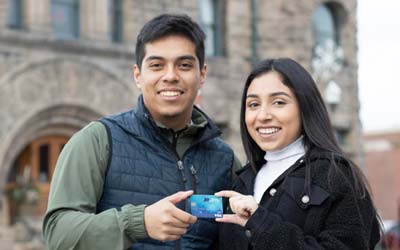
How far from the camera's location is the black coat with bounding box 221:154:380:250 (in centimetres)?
Result: 321

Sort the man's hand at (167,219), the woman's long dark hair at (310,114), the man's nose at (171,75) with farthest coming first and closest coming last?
the man's nose at (171,75)
the woman's long dark hair at (310,114)
the man's hand at (167,219)

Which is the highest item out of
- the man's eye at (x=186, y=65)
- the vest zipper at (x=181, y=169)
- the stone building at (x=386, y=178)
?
the man's eye at (x=186, y=65)

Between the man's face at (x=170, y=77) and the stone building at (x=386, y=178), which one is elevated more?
the man's face at (x=170, y=77)

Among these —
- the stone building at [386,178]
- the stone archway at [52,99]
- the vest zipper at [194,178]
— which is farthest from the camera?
the stone building at [386,178]

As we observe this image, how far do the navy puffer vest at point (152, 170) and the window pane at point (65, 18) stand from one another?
1049cm

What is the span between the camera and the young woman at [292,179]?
10.6 feet

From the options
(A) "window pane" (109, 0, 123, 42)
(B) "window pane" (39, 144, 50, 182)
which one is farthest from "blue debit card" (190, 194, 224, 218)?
(A) "window pane" (109, 0, 123, 42)

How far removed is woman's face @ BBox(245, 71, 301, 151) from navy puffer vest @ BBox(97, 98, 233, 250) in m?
0.34

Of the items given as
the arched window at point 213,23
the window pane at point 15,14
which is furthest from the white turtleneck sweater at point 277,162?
the arched window at point 213,23

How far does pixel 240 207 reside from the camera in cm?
326

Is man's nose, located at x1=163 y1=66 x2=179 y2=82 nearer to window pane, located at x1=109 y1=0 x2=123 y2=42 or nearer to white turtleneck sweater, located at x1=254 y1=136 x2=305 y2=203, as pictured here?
white turtleneck sweater, located at x1=254 y1=136 x2=305 y2=203

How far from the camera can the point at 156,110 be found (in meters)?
3.69

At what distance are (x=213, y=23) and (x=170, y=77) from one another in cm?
1320

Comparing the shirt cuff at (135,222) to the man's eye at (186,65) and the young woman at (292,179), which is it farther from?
the man's eye at (186,65)
